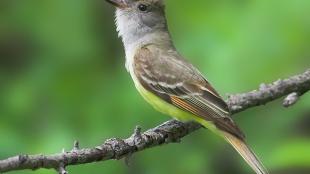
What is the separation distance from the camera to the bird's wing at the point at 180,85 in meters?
5.14

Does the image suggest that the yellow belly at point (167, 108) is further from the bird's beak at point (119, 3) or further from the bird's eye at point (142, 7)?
the bird's eye at point (142, 7)

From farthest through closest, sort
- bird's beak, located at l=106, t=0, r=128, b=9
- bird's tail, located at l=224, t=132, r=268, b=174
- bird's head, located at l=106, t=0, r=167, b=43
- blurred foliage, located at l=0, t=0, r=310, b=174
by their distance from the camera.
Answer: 1. bird's head, located at l=106, t=0, r=167, b=43
2. bird's beak, located at l=106, t=0, r=128, b=9
3. blurred foliage, located at l=0, t=0, r=310, b=174
4. bird's tail, located at l=224, t=132, r=268, b=174

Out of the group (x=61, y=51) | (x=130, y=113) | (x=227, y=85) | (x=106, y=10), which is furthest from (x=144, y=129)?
(x=106, y=10)

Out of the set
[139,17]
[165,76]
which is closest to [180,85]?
[165,76]

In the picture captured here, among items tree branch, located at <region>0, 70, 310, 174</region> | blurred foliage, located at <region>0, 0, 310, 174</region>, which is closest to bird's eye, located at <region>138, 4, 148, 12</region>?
blurred foliage, located at <region>0, 0, 310, 174</region>

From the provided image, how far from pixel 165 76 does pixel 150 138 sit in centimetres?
99

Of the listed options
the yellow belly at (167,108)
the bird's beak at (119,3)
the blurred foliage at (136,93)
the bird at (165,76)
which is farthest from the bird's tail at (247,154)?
the bird's beak at (119,3)

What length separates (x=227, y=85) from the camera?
Result: 5246 millimetres

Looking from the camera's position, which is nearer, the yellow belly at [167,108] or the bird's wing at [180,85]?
the bird's wing at [180,85]

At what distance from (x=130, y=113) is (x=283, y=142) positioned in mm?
986

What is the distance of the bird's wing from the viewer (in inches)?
202

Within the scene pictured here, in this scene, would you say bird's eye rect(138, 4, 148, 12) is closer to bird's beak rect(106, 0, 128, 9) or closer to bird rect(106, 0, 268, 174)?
bird rect(106, 0, 268, 174)

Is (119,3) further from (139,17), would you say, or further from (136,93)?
(136,93)

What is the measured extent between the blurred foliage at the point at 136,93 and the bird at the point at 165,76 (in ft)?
0.31
